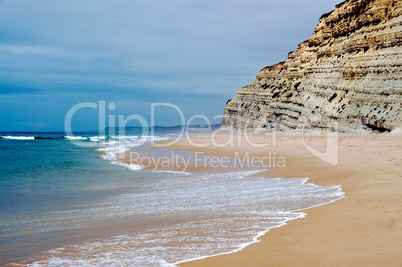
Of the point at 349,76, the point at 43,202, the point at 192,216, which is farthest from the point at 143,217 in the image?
the point at 349,76

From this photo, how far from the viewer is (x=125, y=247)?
3.66m

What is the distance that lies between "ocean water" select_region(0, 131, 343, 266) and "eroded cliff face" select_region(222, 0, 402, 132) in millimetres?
14600

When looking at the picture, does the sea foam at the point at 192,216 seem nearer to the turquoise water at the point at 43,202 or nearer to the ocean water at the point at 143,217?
the ocean water at the point at 143,217

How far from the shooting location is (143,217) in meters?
5.29

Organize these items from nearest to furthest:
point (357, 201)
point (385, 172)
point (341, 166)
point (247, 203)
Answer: point (357, 201) < point (247, 203) < point (385, 172) < point (341, 166)

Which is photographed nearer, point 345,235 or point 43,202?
point 345,235

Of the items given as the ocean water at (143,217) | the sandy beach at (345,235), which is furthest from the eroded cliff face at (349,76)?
the sandy beach at (345,235)

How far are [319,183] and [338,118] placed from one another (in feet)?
55.5

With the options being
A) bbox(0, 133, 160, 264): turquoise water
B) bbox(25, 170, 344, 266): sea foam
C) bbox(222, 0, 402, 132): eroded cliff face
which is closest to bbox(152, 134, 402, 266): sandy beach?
bbox(25, 170, 344, 266): sea foam

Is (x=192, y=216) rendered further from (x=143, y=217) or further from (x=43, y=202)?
(x=43, y=202)

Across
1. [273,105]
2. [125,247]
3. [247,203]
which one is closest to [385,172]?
[247,203]

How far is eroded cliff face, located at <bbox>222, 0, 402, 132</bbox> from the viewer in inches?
779

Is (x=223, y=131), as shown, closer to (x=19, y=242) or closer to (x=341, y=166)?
(x=341, y=166)

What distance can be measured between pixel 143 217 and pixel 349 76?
73.6ft
